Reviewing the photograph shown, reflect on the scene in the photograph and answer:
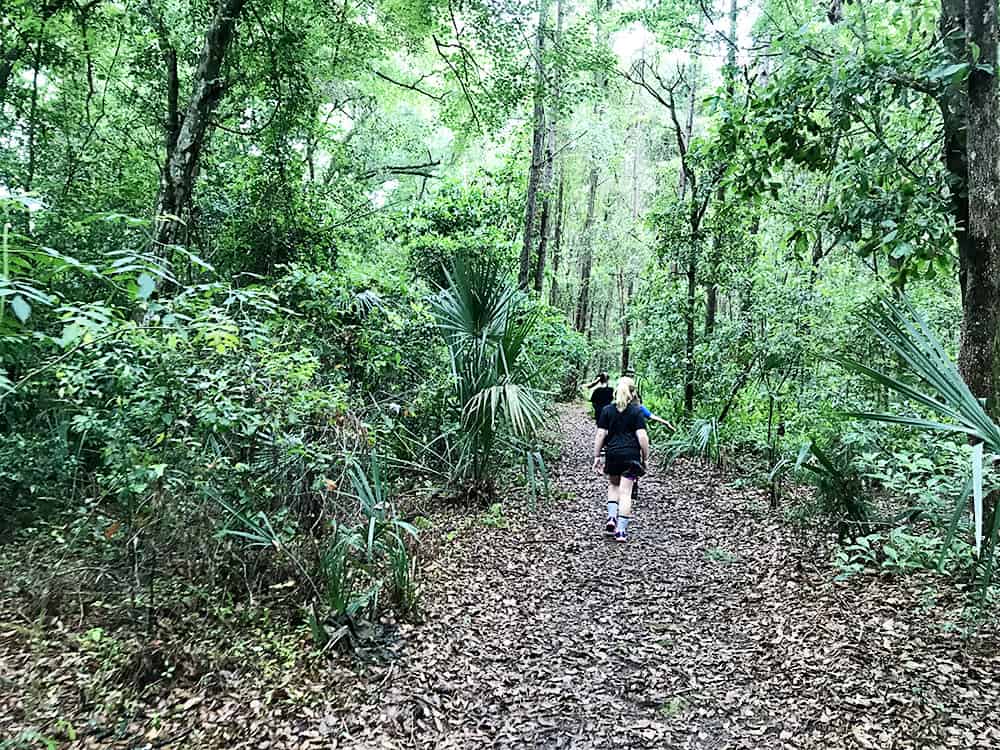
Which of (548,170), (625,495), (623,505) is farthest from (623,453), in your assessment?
(548,170)

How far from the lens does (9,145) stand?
7.96 metres

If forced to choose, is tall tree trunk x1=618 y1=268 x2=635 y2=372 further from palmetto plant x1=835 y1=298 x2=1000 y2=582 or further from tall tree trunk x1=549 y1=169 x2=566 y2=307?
palmetto plant x1=835 y1=298 x2=1000 y2=582

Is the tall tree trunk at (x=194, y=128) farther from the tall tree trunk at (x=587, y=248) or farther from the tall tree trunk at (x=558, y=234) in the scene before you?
the tall tree trunk at (x=587, y=248)

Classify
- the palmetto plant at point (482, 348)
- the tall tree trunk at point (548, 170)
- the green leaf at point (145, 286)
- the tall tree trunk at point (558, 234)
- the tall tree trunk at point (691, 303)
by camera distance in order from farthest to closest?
1. the tall tree trunk at point (558, 234)
2. the tall tree trunk at point (691, 303)
3. the tall tree trunk at point (548, 170)
4. the palmetto plant at point (482, 348)
5. the green leaf at point (145, 286)

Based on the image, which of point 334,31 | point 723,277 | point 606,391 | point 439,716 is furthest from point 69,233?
point 723,277

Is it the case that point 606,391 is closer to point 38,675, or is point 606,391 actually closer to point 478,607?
point 478,607

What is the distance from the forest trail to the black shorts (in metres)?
0.85

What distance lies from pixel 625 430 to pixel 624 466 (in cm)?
41

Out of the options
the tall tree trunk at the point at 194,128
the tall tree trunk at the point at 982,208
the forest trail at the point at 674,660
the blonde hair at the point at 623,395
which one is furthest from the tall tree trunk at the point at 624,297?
the tall tree trunk at the point at 194,128

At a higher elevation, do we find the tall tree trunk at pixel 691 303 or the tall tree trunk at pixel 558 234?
the tall tree trunk at pixel 558 234

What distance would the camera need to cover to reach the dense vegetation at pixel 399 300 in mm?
3852

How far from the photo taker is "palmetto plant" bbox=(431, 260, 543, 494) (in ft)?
20.5

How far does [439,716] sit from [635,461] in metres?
3.57

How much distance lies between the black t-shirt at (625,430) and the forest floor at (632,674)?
142 cm
